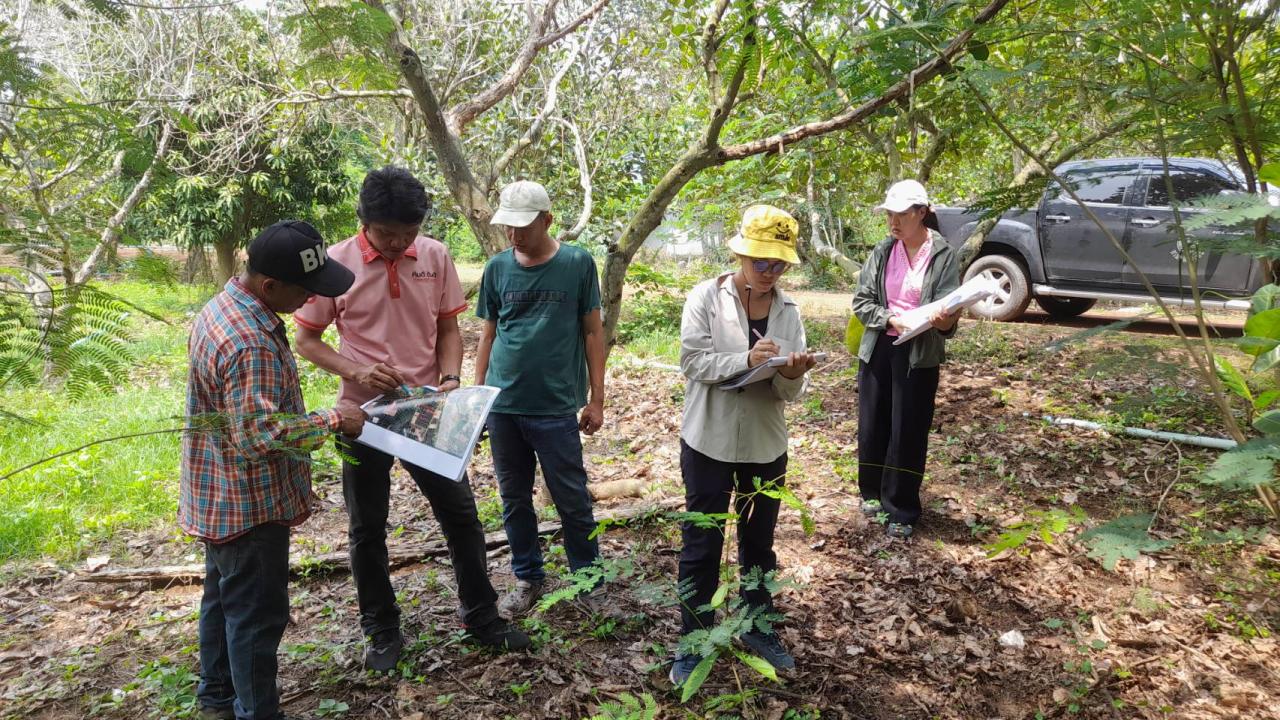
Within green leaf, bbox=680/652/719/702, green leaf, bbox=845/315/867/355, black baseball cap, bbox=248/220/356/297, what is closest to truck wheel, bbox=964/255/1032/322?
green leaf, bbox=845/315/867/355

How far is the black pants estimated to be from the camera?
414 centimetres

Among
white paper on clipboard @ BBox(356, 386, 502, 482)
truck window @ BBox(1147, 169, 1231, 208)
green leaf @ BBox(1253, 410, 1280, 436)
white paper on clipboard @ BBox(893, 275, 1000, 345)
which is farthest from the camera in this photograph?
white paper on clipboard @ BBox(893, 275, 1000, 345)

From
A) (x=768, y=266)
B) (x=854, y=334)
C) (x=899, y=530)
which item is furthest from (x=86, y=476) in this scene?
(x=899, y=530)

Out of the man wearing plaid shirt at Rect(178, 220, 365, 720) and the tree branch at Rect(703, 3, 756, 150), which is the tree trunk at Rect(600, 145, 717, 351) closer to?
the tree branch at Rect(703, 3, 756, 150)

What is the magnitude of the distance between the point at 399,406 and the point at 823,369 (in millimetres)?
5759

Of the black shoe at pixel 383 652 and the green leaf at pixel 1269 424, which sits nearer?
the green leaf at pixel 1269 424

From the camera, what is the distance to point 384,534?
10.4ft

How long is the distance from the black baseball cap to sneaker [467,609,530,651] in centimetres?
160

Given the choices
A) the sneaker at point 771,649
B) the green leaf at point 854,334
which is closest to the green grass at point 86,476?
the sneaker at point 771,649

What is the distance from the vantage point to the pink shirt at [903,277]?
417cm

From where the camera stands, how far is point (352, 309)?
3035mm

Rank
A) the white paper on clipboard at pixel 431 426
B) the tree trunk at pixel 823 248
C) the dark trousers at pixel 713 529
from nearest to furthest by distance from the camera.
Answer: the white paper on clipboard at pixel 431 426 < the dark trousers at pixel 713 529 < the tree trunk at pixel 823 248

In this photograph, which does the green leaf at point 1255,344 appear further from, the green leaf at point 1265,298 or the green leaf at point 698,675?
the green leaf at point 698,675

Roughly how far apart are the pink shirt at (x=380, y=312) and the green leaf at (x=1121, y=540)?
2446mm
